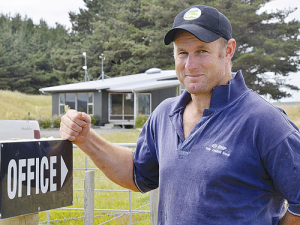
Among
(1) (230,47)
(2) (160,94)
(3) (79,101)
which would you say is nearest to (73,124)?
(1) (230,47)

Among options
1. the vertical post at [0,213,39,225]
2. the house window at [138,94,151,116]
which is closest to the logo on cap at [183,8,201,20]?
the vertical post at [0,213,39,225]

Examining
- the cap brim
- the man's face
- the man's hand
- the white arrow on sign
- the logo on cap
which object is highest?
the logo on cap

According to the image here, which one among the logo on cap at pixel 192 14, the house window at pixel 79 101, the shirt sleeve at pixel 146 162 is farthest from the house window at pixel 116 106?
the logo on cap at pixel 192 14

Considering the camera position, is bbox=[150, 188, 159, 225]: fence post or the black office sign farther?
bbox=[150, 188, 159, 225]: fence post

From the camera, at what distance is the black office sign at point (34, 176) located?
1.69m

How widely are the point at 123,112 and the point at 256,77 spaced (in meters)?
13.9

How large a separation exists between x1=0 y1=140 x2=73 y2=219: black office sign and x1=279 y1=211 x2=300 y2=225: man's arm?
104 centimetres

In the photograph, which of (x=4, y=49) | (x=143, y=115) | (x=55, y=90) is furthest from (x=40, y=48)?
(x=143, y=115)

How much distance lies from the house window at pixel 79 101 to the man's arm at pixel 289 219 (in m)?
25.3

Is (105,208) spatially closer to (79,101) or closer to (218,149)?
(218,149)

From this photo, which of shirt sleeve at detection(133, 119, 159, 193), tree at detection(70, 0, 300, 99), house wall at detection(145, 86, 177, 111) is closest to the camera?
shirt sleeve at detection(133, 119, 159, 193)

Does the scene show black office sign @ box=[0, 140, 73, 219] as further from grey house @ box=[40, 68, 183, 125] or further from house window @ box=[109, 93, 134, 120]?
house window @ box=[109, 93, 134, 120]

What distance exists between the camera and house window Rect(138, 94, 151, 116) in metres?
26.0

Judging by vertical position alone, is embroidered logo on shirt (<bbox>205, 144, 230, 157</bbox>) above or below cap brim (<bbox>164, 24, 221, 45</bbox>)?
below
